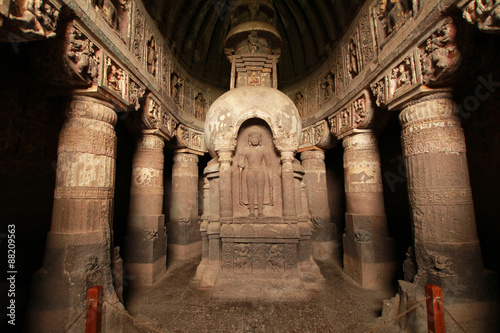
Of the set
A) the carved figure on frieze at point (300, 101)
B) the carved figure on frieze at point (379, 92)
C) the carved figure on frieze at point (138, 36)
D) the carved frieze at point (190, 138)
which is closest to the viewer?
the carved figure on frieze at point (379, 92)

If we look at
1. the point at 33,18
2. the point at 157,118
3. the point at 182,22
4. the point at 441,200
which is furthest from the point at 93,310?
the point at 182,22

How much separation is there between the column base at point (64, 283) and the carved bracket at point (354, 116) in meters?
5.59

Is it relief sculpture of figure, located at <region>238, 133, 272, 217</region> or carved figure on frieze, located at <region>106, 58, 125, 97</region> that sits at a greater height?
carved figure on frieze, located at <region>106, 58, 125, 97</region>

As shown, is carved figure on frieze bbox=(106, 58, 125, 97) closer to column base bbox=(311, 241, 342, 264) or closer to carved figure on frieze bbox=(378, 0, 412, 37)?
carved figure on frieze bbox=(378, 0, 412, 37)

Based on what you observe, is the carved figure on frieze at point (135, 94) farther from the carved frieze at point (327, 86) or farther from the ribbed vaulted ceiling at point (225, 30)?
the carved frieze at point (327, 86)

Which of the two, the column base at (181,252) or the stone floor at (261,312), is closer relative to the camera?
the stone floor at (261,312)

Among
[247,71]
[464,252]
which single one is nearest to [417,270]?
[464,252]

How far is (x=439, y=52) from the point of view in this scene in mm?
3213

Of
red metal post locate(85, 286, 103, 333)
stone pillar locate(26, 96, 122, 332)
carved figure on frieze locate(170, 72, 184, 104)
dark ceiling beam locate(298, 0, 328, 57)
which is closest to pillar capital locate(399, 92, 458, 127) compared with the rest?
dark ceiling beam locate(298, 0, 328, 57)

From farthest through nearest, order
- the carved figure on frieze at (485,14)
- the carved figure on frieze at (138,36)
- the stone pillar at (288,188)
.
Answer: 1. the carved figure on frieze at (138,36)
2. the stone pillar at (288,188)
3. the carved figure on frieze at (485,14)

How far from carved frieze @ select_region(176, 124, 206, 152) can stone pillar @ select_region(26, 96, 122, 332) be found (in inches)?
144

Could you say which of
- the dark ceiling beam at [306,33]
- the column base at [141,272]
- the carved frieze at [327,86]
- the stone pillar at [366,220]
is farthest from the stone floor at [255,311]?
the dark ceiling beam at [306,33]

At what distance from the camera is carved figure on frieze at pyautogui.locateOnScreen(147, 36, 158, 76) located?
5740mm

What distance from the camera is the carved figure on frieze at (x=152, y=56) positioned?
5.74 m
